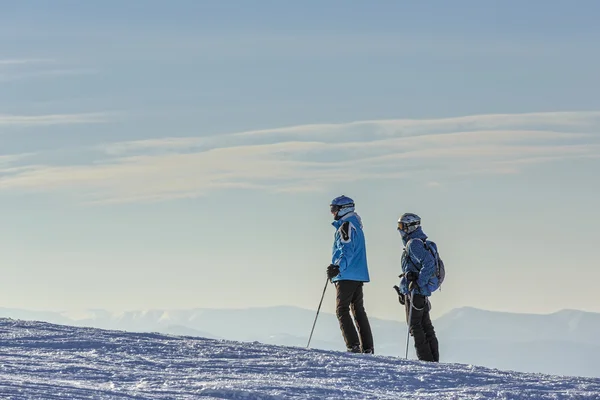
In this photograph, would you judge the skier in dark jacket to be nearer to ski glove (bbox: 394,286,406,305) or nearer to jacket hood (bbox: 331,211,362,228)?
ski glove (bbox: 394,286,406,305)

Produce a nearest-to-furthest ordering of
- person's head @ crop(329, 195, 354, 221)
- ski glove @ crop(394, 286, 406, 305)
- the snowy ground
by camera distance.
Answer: the snowy ground < person's head @ crop(329, 195, 354, 221) < ski glove @ crop(394, 286, 406, 305)

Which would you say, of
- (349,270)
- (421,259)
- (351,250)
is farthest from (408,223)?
(349,270)

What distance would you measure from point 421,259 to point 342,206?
1355 mm

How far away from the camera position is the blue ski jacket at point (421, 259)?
15180 millimetres

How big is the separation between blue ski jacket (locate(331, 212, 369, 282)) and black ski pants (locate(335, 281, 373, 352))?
0.12 m

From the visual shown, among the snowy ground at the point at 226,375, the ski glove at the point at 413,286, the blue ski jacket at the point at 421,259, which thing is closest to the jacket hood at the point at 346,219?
the blue ski jacket at the point at 421,259

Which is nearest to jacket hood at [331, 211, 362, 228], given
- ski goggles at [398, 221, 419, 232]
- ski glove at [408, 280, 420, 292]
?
ski goggles at [398, 221, 419, 232]

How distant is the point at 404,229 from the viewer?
15.2m

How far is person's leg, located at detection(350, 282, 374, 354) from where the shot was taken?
49.9ft

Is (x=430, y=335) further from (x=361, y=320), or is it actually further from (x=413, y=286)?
(x=361, y=320)

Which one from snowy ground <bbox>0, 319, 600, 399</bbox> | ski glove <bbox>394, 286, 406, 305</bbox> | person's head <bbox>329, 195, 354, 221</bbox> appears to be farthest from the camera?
ski glove <bbox>394, 286, 406, 305</bbox>

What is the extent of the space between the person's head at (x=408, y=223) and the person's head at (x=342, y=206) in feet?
2.41

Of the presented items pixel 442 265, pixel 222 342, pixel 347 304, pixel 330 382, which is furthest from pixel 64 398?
pixel 442 265

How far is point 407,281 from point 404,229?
0.77 m
